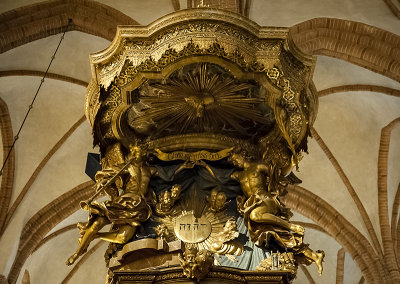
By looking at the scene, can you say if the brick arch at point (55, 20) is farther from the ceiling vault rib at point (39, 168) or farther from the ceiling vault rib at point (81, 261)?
the ceiling vault rib at point (81, 261)

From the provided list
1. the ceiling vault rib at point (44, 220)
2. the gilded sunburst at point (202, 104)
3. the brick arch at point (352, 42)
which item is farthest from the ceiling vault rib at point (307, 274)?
the gilded sunburst at point (202, 104)

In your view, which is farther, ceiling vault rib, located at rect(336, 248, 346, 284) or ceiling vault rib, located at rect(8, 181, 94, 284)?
ceiling vault rib, located at rect(336, 248, 346, 284)

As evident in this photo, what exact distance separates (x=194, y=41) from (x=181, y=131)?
103 cm

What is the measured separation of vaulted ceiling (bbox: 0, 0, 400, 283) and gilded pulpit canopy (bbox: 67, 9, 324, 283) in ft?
15.2

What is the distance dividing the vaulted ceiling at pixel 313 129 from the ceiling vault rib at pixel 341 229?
2 cm

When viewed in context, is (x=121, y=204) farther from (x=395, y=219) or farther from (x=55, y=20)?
(x=395, y=219)

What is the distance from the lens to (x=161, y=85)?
6133mm

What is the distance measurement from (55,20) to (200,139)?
5361mm

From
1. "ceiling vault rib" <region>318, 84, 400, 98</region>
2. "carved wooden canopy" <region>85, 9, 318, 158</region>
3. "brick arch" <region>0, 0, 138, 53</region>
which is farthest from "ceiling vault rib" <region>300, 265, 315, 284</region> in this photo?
"carved wooden canopy" <region>85, 9, 318, 158</region>

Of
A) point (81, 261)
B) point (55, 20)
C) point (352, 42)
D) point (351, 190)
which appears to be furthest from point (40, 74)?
point (351, 190)

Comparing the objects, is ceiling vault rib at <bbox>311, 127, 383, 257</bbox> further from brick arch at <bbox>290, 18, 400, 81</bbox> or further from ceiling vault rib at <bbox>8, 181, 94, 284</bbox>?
ceiling vault rib at <bbox>8, 181, 94, 284</bbox>

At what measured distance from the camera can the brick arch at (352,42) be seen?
10.3 meters

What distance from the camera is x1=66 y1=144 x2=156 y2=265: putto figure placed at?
5508mm

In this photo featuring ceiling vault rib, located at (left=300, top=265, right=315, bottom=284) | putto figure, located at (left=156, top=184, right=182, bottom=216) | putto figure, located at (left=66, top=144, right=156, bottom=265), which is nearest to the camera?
putto figure, located at (left=66, top=144, right=156, bottom=265)
